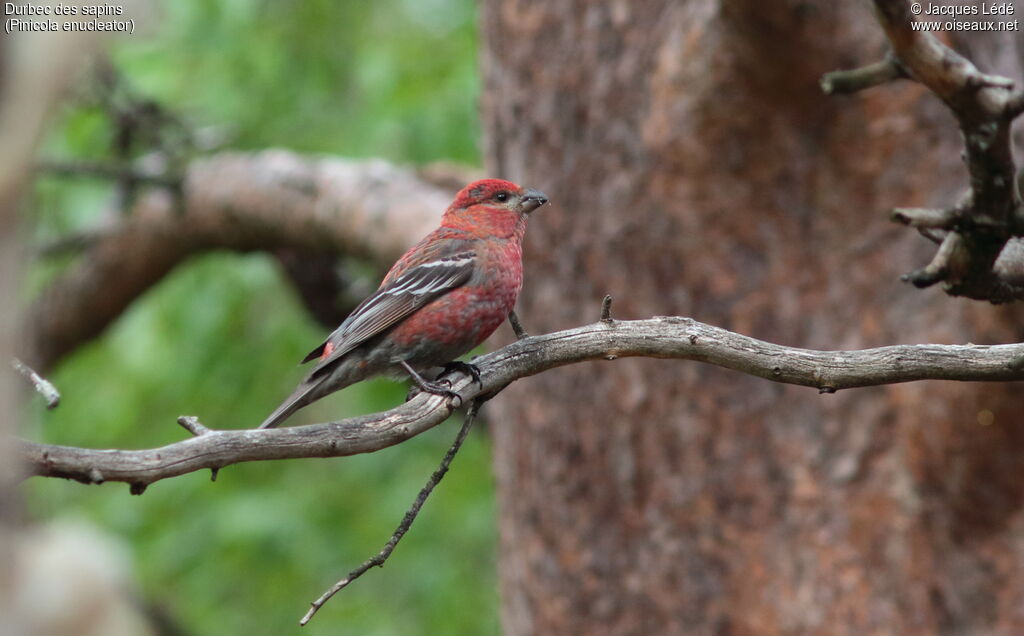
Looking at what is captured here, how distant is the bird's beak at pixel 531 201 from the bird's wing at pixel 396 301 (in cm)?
40

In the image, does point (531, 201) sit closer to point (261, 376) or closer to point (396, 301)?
point (396, 301)

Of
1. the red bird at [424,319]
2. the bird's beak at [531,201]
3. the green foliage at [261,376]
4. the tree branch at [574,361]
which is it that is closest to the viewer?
the tree branch at [574,361]

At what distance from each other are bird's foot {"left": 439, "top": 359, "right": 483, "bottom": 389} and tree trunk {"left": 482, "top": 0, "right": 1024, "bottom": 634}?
1.30 metres

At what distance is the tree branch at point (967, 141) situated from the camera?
2.64 metres

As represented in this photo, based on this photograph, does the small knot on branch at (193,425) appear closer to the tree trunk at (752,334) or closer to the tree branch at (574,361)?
the tree branch at (574,361)

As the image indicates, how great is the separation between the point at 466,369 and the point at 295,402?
67 cm

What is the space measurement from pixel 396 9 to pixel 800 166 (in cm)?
664

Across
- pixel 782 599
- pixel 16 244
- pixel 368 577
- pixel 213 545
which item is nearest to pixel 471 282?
pixel 782 599

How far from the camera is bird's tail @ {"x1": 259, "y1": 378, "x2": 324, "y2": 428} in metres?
3.89

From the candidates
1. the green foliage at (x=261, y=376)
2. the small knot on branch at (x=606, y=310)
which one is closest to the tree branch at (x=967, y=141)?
the small knot on branch at (x=606, y=310)

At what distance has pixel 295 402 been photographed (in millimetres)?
4055

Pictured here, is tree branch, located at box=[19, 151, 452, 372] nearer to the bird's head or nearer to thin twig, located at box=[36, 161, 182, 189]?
thin twig, located at box=[36, 161, 182, 189]

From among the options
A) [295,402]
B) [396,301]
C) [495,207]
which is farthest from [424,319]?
[495,207]

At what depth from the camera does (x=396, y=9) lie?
10.8 meters
